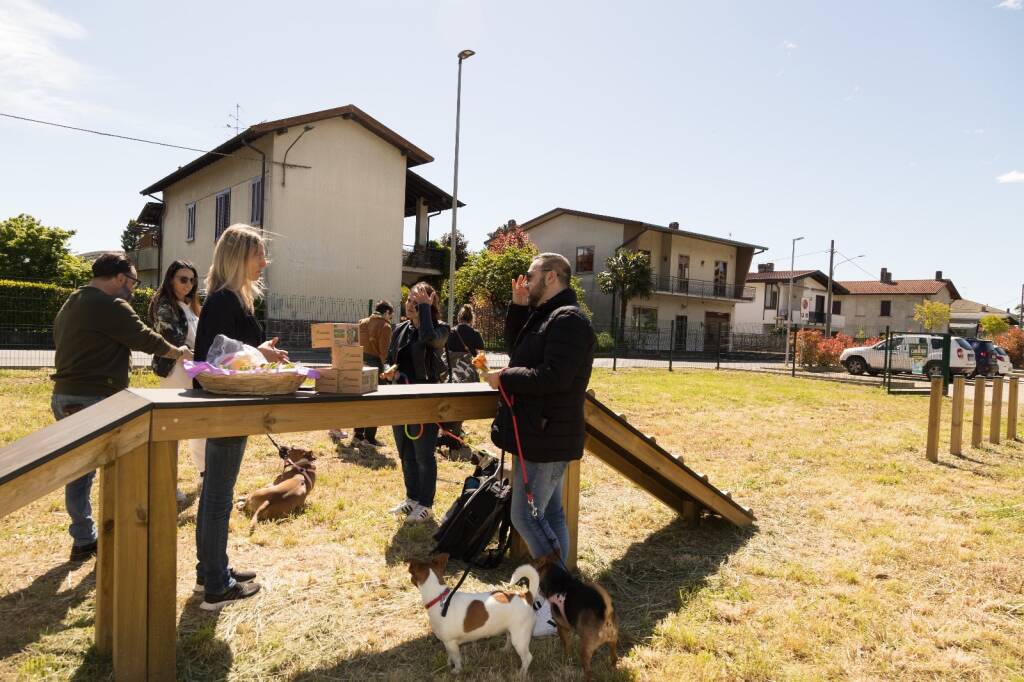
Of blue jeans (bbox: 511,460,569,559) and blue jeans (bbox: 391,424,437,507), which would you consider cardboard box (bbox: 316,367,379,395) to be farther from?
blue jeans (bbox: 391,424,437,507)

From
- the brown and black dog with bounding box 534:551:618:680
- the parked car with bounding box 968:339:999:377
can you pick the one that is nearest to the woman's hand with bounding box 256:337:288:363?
the brown and black dog with bounding box 534:551:618:680

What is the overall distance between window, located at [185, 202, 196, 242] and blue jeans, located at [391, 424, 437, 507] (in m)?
23.3

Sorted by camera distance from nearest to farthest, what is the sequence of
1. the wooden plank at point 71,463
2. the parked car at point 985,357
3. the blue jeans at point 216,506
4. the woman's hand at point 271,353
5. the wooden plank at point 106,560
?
the wooden plank at point 71,463
the wooden plank at point 106,560
the blue jeans at point 216,506
the woman's hand at point 271,353
the parked car at point 985,357

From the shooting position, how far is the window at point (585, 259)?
113 ft

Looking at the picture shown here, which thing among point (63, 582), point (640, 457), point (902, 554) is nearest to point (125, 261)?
point (63, 582)

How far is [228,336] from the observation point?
3020 mm

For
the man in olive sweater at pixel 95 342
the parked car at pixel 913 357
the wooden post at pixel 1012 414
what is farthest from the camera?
the parked car at pixel 913 357

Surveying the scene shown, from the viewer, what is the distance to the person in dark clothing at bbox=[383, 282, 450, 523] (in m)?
4.55

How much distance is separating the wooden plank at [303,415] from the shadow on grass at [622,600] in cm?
108

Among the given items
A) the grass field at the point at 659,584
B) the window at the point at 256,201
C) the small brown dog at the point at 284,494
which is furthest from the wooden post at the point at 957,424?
the window at the point at 256,201

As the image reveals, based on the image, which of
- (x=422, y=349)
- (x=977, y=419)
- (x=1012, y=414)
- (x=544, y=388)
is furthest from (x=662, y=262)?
(x=544, y=388)

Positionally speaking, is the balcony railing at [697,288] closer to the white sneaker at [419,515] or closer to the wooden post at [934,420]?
the wooden post at [934,420]

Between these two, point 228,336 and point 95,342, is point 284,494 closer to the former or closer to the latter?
point 95,342

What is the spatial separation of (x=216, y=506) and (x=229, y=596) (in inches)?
22.4
